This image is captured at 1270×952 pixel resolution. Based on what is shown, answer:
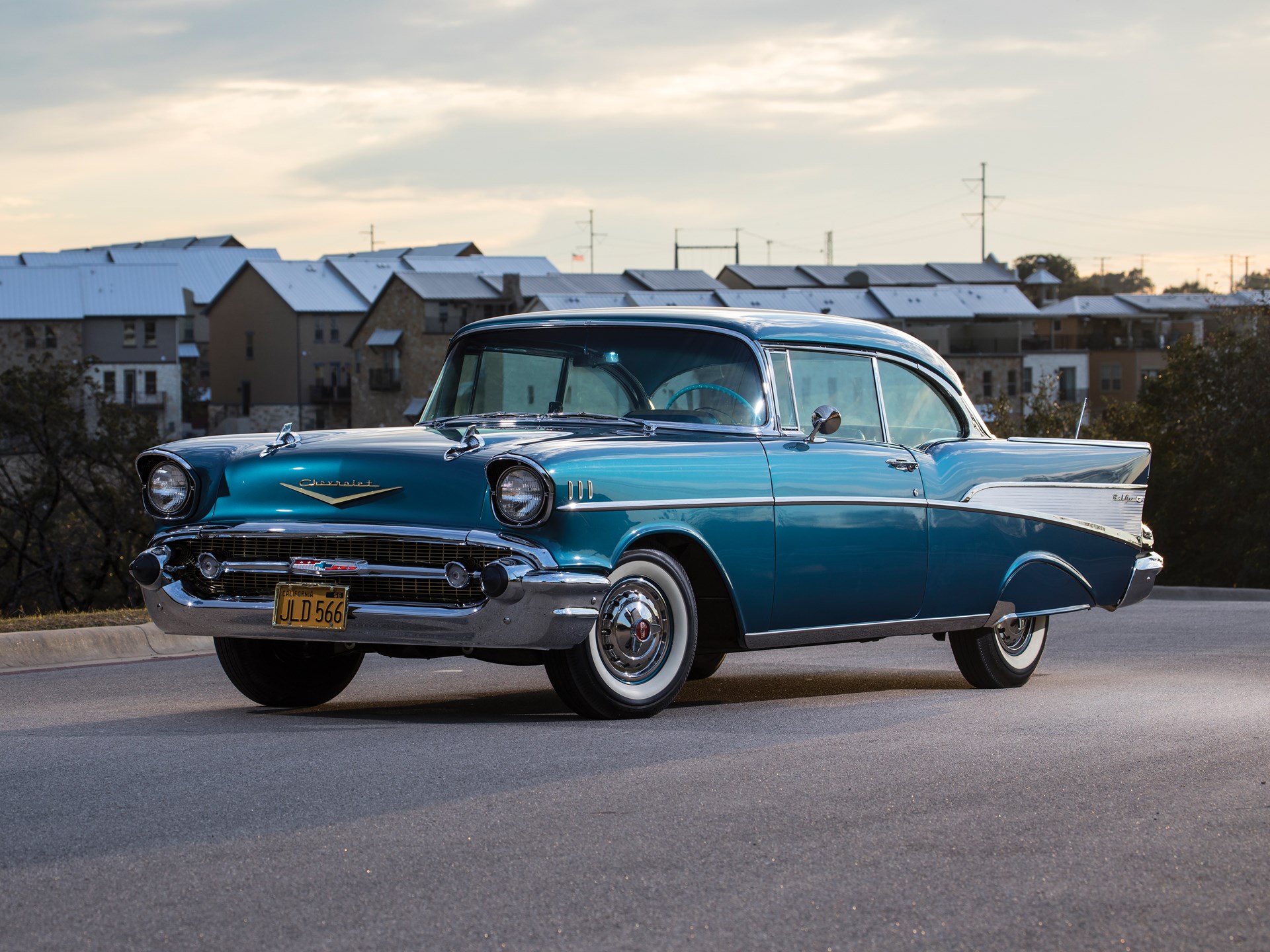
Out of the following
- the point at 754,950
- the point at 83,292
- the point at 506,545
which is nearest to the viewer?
the point at 754,950

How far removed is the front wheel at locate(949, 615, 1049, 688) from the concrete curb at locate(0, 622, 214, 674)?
493 centimetres

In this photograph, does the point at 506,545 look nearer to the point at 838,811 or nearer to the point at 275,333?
the point at 838,811

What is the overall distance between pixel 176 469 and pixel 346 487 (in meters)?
0.98

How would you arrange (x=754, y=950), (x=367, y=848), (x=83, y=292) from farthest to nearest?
(x=83, y=292)
(x=367, y=848)
(x=754, y=950)

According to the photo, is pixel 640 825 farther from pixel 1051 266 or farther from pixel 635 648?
pixel 1051 266

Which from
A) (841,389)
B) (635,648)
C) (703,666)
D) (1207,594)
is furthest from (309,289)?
(635,648)

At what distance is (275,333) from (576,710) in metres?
94.8

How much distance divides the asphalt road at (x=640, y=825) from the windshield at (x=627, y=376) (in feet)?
4.65

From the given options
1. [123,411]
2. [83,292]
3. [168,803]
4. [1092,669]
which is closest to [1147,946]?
[168,803]

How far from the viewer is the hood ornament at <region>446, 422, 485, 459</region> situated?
7.21m

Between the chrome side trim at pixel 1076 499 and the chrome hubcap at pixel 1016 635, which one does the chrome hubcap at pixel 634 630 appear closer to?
the chrome side trim at pixel 1076 499

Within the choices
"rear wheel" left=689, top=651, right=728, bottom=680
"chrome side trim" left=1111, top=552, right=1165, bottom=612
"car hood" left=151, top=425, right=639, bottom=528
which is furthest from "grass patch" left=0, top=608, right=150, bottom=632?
"chrome side trim" left=1111, top=552, right=1165, bottom=612

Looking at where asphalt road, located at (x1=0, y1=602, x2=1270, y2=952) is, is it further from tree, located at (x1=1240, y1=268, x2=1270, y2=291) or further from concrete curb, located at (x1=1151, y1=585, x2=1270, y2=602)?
tree, located at (x1=1240, y1=268, x2=1270, y2=291)

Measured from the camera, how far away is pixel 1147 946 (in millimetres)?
4039
